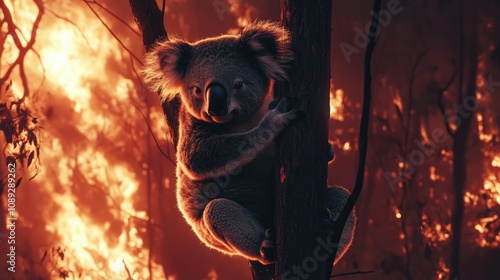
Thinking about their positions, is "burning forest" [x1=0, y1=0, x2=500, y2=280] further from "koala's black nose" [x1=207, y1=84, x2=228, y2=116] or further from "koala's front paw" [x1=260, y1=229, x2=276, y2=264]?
"koala's front paw" [x1=260, y1=229, x2=276, y2=264]

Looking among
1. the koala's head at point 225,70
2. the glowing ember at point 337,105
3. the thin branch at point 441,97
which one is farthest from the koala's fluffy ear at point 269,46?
the thin branch at point 441,97

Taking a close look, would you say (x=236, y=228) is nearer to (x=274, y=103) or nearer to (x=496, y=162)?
(x=274, y=103)

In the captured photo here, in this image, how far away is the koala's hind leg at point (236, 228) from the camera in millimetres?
1891

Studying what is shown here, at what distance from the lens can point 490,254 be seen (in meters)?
Result: 6.97

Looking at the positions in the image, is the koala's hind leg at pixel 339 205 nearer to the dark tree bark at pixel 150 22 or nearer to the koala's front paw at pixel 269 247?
the koala's front paw at pixel 269 247

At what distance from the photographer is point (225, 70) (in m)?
2.01

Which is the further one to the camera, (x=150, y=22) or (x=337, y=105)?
(x=337, y=105)

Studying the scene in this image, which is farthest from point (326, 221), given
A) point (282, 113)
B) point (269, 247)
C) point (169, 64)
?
point (169, 64)

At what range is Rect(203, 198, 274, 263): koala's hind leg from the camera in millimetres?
1891

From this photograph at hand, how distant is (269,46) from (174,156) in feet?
17.3

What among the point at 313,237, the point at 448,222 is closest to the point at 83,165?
the point at 448,222

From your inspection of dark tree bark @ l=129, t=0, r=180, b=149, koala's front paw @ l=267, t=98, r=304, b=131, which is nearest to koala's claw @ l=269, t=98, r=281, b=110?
koala's front paw @ l=267, t=98, r=304, b=131

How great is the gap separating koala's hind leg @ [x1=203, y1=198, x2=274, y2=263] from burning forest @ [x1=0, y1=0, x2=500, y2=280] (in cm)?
506

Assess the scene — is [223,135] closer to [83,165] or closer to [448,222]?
[83,165]
